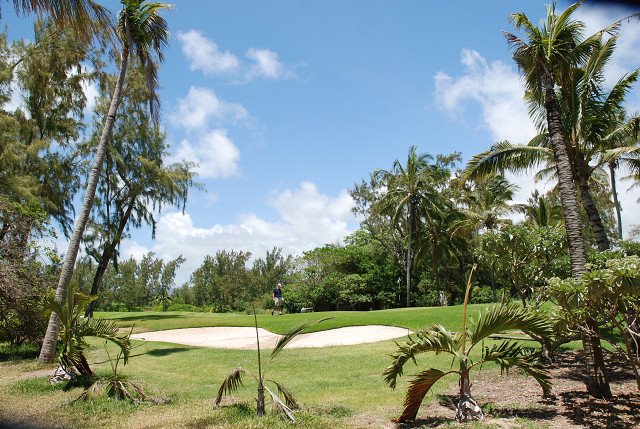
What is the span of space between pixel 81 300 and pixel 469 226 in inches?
1165

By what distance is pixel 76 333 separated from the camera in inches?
366

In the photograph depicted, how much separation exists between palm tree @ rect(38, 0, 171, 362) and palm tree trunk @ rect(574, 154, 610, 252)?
1124 cm

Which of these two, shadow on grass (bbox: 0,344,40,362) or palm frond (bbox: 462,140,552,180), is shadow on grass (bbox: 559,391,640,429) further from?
shadow on grass (bbox: 0,344,40,362)

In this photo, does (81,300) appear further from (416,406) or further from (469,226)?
(469,226)

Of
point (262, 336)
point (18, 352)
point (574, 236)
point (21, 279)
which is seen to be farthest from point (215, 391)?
point (262, 336)

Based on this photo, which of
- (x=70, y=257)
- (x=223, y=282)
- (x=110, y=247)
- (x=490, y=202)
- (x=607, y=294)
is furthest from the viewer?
(x=223, y=282)

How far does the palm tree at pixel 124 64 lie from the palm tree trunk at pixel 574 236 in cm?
1007

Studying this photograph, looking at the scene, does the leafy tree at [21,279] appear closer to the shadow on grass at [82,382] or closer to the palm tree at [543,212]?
the shadow on grass at [82,382]

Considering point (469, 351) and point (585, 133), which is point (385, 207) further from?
point (469, 351)

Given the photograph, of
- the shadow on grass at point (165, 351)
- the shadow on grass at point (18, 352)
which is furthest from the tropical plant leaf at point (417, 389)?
the shadow on grass at point (18, 352)

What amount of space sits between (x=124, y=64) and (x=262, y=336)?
34.3 ft

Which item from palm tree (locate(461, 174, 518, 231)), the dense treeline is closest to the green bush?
the dense treeline

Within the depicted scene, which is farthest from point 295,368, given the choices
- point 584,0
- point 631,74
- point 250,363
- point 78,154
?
point 78,154

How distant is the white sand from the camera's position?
1606 centimetres
